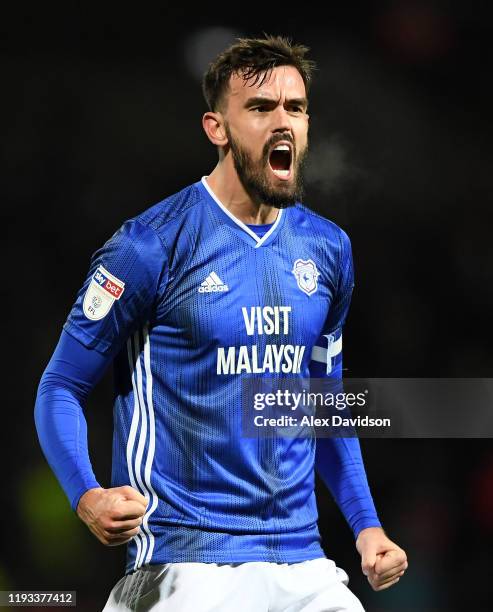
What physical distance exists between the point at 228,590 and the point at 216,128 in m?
0.92

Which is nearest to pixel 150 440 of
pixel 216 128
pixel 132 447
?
pixel 132 447

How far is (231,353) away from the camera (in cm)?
209

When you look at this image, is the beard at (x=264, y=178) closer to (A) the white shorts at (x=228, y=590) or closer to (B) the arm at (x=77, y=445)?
(B) the arm at (x=77, y=445)

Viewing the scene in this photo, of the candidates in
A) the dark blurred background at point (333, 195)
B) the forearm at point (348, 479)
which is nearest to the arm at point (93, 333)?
the forearm at point (348, 479)

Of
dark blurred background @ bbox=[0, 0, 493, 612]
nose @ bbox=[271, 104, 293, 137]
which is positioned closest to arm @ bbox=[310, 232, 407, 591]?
nose @ bbox=[271, 104, 293, 137]

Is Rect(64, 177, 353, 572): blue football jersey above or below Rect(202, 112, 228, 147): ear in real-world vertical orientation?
below

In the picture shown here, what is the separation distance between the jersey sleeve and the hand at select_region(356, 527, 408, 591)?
2.02ft

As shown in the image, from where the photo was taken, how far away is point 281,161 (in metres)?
2.27

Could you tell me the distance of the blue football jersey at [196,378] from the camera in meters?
2.04

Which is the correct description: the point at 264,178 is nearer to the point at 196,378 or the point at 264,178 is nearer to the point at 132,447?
the point at 196,378

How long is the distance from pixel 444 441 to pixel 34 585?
128cm

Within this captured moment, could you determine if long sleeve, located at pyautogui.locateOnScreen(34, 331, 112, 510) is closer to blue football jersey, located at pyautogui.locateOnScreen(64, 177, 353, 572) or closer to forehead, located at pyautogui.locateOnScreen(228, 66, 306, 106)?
blue football jersey, located at pyautogui.locateOnScreen(64, 177, 353, 572)

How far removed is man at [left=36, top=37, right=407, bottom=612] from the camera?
2.02 m

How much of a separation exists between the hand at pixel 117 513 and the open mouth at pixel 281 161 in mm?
713
